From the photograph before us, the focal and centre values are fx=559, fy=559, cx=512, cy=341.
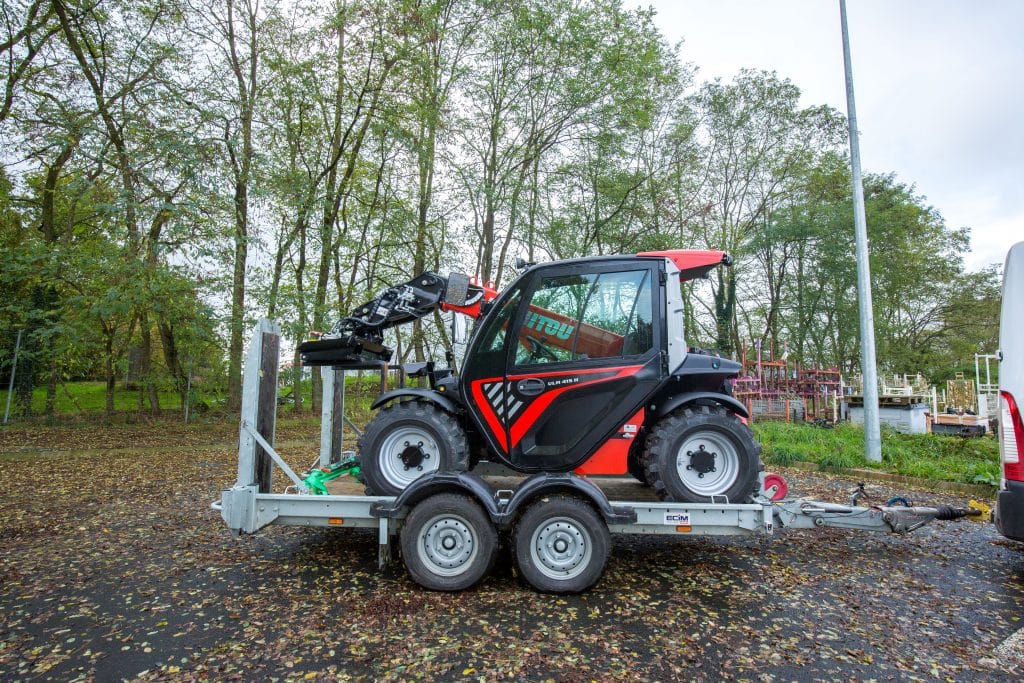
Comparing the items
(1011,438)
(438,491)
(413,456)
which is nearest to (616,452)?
(438,491)

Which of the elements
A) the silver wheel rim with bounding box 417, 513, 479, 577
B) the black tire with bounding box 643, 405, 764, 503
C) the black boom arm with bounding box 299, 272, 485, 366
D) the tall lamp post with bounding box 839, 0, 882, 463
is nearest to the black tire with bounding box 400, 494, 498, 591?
the silver wheel rim with bounding box 417, 513, 479, 577

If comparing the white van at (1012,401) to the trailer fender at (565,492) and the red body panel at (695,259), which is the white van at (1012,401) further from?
the trailer fender at (565,492)

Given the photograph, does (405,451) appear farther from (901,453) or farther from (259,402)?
(901,453)

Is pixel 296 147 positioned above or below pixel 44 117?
above

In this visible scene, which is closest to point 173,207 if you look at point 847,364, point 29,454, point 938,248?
point 29,454

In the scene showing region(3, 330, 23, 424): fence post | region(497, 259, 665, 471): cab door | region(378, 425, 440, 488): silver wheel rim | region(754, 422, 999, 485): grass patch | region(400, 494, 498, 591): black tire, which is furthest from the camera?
region(3, 330, 23, 424): fence post

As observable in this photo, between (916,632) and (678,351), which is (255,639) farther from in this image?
(916,632)

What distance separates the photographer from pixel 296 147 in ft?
50.8

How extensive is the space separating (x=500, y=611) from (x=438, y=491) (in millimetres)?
915

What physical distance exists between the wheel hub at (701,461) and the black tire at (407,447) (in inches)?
70.0

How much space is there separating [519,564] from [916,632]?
8.49ft

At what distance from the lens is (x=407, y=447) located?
14.9 feet

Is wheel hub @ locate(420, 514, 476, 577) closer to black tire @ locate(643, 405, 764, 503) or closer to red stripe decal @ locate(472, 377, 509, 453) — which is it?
red stripe decal @ locate(472, 377, 509, 453)

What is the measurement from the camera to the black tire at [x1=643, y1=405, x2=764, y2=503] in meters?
4.29
